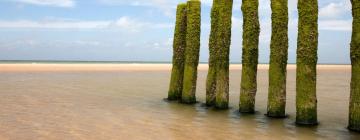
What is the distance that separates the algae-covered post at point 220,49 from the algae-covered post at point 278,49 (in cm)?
175

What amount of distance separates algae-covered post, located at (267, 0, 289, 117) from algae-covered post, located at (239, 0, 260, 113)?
2.26 ft

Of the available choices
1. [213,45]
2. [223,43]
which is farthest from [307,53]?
[213,45]

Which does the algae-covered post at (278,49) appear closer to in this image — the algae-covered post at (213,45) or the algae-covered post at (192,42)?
the algae-covered post at (213,45)

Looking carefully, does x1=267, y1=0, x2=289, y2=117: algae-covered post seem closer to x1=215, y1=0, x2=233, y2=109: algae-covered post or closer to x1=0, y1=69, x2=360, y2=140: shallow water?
x1=0, y1=69, x2=360, y2=140: shallow water

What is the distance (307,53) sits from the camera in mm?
10336

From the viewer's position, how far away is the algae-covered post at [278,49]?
11.3 meters

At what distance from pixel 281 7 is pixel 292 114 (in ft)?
12.1

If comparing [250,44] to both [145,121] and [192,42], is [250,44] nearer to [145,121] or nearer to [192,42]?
[192,42]

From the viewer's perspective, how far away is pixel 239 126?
1091 cm

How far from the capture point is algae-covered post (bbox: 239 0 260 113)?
12.0 meters

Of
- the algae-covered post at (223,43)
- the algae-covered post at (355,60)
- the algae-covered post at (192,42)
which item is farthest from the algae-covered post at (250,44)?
the algae-covered post at (355,60)

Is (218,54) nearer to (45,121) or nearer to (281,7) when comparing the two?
(281,7)

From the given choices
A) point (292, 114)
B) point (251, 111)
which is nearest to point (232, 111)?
point (251, 111)

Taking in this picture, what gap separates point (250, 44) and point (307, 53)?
200 cm
